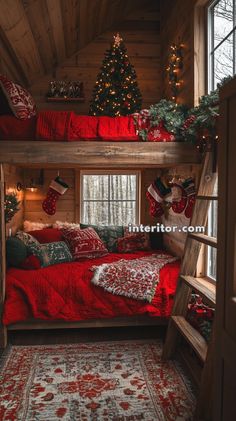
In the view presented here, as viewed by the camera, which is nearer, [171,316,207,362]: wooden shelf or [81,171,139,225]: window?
[171,316,207,362]: wooden shelf

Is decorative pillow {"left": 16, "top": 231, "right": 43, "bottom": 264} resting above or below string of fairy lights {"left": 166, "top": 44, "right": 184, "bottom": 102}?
below

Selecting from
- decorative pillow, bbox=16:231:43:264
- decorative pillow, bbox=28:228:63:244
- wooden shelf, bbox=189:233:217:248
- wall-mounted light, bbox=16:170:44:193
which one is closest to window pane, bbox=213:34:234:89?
wooden shelf, bbox=189:233:217:248

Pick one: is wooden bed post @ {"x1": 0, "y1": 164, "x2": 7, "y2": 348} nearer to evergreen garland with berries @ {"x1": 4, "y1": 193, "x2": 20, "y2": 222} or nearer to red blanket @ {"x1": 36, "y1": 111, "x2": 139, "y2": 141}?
evergreen garland with berries @ {"x1": 4, "y1": 193, "x2": 20, "y2": 222}

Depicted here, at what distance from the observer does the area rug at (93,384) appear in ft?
7.20

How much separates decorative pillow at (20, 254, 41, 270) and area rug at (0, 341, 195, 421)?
699 mm

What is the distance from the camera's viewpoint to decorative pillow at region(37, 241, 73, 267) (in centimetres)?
355

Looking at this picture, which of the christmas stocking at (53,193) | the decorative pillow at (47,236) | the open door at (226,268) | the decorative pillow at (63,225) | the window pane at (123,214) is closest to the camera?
the open door at (226,268)

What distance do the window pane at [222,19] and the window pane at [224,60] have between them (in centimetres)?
7

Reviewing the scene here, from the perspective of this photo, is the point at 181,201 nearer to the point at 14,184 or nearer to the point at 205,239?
the point at 205,239

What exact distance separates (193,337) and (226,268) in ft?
4.10

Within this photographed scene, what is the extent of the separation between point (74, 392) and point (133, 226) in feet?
7.94

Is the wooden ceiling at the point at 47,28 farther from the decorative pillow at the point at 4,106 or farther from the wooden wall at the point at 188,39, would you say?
the wooden wall at the point at 188,39

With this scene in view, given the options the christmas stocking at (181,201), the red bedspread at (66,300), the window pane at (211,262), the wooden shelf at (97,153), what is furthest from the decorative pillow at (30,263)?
the window pane at (211,262)

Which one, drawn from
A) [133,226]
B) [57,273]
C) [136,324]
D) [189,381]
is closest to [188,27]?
[133,226]
